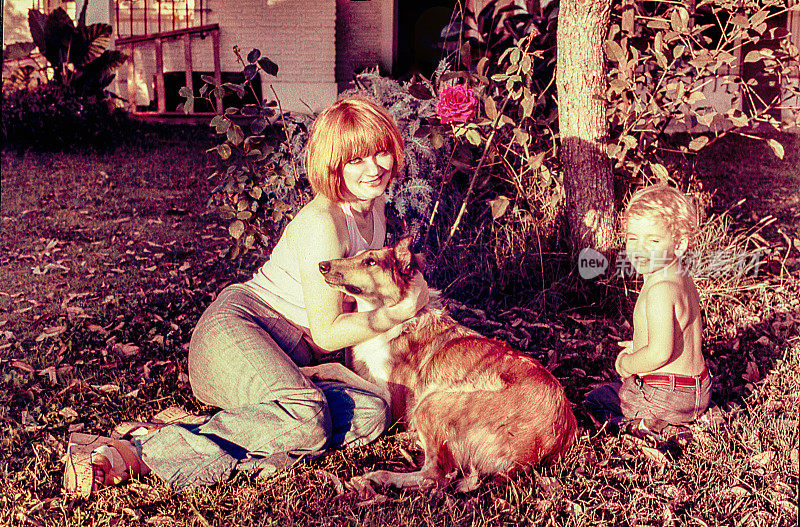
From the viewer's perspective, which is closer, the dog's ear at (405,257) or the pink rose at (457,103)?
the dog's ear at (405,257)

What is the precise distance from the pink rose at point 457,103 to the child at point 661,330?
4.21 ft

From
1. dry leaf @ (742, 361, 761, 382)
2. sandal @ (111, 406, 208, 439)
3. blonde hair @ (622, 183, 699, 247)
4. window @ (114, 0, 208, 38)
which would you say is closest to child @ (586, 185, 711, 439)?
blonde hair @ (622, 183, 699, 247)

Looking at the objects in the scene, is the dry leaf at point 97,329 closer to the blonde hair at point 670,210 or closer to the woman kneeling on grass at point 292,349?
the woman kneeling on grass at point 292,349

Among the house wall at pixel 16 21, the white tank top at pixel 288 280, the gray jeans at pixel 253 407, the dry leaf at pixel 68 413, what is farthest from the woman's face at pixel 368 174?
the house wall at pixel 16 21

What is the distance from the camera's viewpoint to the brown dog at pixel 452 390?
2762 mm

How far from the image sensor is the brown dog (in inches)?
109

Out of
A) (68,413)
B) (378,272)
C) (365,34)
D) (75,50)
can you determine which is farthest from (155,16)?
(378,272)

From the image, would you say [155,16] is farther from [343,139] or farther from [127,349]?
[343,139]

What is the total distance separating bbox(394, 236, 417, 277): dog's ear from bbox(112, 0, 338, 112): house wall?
33.8 feet

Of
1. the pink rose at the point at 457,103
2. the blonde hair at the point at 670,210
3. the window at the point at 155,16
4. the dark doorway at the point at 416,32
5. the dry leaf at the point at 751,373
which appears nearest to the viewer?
the blonde hair at the point at 670,210

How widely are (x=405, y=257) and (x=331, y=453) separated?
895 mm

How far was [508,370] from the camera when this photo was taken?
2.86m

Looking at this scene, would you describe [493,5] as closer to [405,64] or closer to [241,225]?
[241,225]

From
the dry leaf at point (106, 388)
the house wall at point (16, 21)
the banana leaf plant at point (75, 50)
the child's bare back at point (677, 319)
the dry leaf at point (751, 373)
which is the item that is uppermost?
the house wall at point (16, 21)
